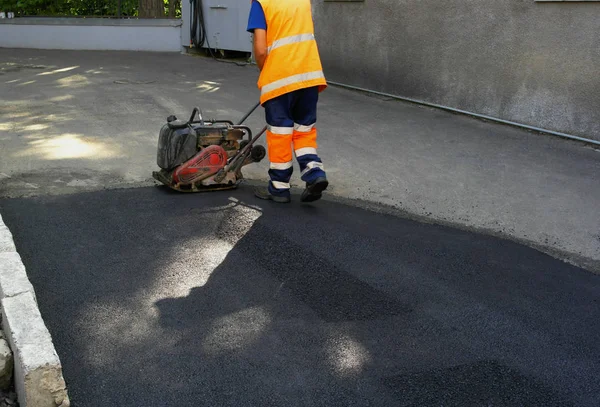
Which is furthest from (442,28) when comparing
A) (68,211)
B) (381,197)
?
(68,211)

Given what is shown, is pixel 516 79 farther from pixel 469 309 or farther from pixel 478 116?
pixel 469 309

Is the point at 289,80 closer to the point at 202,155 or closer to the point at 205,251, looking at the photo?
the point at 202,155

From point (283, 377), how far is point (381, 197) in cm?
303

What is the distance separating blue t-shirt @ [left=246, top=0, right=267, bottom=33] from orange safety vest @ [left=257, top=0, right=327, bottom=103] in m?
0.04

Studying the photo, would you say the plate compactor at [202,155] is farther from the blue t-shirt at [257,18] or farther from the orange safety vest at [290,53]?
the blue t-shirt at [257,18]

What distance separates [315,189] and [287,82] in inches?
Result: 33.6

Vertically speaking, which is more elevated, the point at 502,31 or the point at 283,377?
the point at 502,31

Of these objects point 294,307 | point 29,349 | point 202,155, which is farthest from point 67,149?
point 29,349

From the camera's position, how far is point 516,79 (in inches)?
339

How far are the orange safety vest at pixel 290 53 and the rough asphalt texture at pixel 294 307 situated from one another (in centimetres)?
97

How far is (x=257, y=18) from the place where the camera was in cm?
530

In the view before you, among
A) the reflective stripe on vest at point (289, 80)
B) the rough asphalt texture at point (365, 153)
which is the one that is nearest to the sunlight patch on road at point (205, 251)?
the reflective stripe on vest at point (289, 80)

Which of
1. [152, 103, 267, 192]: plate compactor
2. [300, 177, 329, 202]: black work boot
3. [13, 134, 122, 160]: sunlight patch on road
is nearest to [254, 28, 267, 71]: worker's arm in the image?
[152, 103, 267, 192]: plate compactor

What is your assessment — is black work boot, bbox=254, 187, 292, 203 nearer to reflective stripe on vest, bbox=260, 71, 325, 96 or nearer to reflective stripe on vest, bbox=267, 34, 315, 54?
reflective stripe on vest, bbox=260, 71, 325, 96
